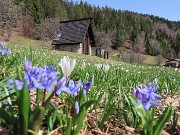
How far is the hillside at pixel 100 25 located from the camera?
194ft

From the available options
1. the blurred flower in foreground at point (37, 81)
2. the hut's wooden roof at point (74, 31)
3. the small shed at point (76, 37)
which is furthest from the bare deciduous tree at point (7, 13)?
the blurred flower in foreground at point (37, 81)

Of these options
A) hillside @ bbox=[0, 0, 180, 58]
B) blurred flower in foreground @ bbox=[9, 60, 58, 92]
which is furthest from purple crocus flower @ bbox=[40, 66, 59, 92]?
hillside @ bbox=[0, 0, 180, 58]

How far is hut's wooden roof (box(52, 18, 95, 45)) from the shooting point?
151 ft

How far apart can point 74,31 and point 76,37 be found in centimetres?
202

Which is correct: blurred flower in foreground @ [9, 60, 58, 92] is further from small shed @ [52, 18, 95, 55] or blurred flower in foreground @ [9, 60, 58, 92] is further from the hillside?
the hillside

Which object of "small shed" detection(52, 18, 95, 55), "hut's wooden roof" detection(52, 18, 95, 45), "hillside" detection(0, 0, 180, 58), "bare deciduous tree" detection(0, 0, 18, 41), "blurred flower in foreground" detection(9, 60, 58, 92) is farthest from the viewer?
"hillside" detection(0, 0, 180, 58)

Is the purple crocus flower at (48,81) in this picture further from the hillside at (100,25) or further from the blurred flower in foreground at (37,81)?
the hillside at (100,25)

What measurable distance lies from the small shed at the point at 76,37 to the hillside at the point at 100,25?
851 centimetres

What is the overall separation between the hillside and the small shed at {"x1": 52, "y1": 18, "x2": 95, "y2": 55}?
851 centimetres

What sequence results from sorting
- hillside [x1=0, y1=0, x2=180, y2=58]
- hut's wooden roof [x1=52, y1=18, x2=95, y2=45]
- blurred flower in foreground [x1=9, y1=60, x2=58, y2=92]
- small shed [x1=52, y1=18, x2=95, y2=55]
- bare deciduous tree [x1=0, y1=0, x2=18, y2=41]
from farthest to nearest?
hillside [x1=0, y1=0, x2=180, y2=58] < bare deciduous tree [x1=0, y1=0, x2=18, y2=41] < hut's wooden roof [x1=52, y1=18, x2=95, y2=45] < small shed [x1=52, y1=18, x2=95, y2=55] < blurred flower in foreground [x1=9, y1=60, x2=58, y2=92]

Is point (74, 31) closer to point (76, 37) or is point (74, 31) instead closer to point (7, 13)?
point (76, 37)

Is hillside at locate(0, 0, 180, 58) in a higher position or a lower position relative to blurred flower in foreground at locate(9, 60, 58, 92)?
higher

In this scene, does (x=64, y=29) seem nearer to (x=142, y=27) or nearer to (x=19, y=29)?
(x=19, y=29)

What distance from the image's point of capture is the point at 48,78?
1.17 m
